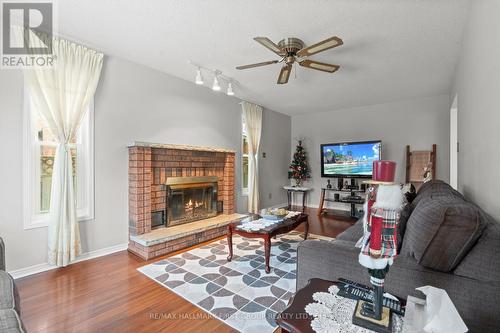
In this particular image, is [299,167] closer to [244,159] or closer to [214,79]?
[244,159]

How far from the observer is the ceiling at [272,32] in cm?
210

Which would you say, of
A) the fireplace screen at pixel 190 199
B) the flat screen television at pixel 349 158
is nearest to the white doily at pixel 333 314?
the fireplace screen at pixel 190 199

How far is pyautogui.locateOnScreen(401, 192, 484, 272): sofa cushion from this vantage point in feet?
3.23

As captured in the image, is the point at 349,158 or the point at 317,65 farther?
the point at 349,158

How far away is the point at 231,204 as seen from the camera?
4328mm

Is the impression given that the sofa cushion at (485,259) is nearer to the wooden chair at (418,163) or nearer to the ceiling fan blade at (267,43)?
the ceiling fan blade at (267,43)

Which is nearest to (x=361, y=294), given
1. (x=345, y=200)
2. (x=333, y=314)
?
(x=333, y=314)

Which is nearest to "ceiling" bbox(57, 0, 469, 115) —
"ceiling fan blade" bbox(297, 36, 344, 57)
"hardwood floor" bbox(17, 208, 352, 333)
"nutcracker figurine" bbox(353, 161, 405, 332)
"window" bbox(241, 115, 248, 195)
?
"ceiling fan blade" bbox(297, 36, 344, 57)

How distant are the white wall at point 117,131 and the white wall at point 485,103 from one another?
3479 millimetres

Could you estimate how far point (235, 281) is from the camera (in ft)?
7.46

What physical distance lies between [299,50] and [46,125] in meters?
2.89

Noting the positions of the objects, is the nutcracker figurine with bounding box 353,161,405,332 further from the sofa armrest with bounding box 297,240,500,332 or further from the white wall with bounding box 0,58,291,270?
the white wall with bounding box 0,58,291,270

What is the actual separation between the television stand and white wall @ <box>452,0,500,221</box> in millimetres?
3015

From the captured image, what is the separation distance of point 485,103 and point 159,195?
11.5 feet
